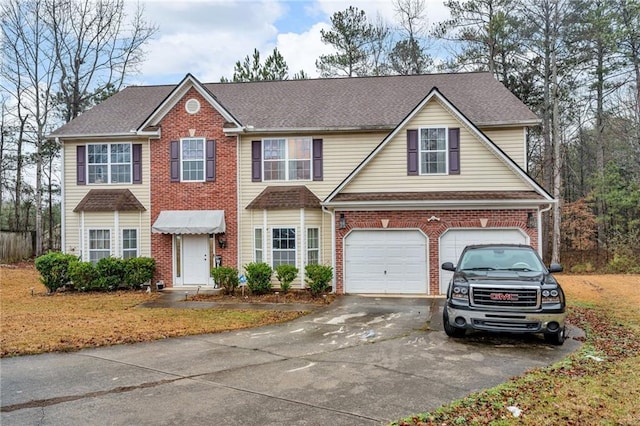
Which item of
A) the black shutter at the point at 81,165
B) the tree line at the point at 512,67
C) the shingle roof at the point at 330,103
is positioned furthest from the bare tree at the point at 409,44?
the black shutter at the point at 81,165

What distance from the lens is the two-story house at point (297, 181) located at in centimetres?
1391

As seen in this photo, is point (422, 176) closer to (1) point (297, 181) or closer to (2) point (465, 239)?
(2) point (465, 239)

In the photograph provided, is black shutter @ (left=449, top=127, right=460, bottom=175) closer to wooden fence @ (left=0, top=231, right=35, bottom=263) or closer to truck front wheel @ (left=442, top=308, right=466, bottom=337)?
truck front wheel @ (left=442, top=308, right=466, bottom=337)

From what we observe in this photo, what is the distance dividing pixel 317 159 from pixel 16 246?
2197cm

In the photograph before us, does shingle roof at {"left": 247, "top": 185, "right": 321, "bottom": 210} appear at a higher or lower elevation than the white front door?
higher

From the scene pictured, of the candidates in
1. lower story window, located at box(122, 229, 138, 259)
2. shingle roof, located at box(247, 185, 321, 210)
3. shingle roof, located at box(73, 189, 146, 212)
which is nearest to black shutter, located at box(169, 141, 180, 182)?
shingle roof, located at box(73, 189, 146, 212)

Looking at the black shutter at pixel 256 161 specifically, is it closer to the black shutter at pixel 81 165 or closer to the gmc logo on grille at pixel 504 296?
the black shutter at pixel 81 165

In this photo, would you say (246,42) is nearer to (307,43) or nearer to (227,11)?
(307,43)

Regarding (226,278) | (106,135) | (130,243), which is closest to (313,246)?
(226,278)

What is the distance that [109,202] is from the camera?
52.4ft

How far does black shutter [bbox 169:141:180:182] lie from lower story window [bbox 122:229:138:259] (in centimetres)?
258

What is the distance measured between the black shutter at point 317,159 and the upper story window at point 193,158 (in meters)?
4.22

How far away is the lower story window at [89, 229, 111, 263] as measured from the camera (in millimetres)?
16234

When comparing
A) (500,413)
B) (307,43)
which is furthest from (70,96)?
(500,413)
